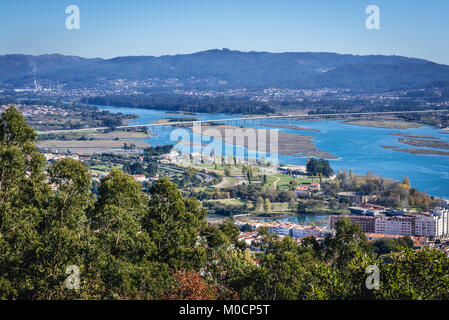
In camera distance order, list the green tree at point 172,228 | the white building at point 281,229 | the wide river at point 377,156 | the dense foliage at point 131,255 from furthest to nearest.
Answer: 1. the wide river at point 377,156
2. the white building at point 281,229
3. the green tree at point 172,228
4. the dense foliage at point 131,255

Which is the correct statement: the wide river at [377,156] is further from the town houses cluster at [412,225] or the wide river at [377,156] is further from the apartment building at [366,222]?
the apartment building at [366,222]

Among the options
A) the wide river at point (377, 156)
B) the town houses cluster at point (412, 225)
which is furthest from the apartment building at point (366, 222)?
the wide river at point (377, 156)

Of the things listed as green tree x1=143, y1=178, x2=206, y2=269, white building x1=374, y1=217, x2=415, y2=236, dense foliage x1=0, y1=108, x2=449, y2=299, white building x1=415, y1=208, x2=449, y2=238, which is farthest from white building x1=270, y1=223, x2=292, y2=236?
green tree x1=143, y1=178, x2=206, y2=269

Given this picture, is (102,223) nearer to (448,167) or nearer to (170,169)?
(170,169)

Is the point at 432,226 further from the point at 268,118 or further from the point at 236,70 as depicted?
the point at 236,70

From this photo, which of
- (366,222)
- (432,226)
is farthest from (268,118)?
(432,226)

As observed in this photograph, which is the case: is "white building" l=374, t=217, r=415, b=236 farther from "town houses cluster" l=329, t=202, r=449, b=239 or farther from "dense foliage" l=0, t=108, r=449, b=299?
"dense foliage" l=0, t=108, r=449, b=299
